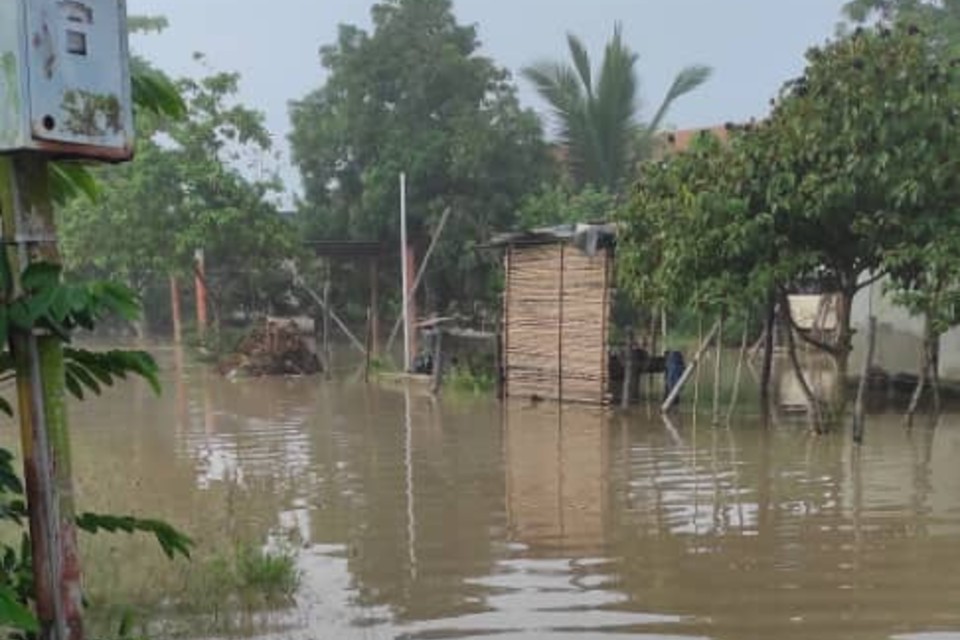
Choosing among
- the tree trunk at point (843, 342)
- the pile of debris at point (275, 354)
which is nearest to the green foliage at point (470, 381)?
the pile of debris at point (275, 354)

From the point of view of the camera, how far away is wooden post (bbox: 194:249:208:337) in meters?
24.3

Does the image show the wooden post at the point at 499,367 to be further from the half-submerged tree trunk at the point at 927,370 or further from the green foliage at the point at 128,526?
the green foliage at the point at 128,526

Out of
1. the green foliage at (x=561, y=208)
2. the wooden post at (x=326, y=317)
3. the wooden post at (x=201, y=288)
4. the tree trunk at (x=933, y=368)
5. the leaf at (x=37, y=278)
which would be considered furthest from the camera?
the wooden post at (x=201, y=288)

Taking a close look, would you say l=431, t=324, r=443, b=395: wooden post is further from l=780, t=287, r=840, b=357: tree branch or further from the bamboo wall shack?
l=780, t=287, r=840, b=357: tree branch

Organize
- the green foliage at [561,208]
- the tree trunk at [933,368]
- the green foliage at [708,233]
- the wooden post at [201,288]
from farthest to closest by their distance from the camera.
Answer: the wooden post at [201,288]
the green foliage at [561,208]
the tree trunk at [933,368]
the green foliage at [708,233]

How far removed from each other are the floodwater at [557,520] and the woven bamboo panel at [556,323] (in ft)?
3.34

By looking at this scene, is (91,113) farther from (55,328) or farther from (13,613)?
(13,613)

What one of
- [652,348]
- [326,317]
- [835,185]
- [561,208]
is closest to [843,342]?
[835,185]

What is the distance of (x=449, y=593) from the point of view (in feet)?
21.6

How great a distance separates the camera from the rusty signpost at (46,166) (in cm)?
206

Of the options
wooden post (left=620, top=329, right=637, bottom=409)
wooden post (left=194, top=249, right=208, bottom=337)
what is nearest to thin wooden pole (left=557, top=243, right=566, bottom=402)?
wooden post (left=620, top=329, right=637, bottom=409)

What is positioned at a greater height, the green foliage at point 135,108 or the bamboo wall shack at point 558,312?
the green foliage at point 135,108

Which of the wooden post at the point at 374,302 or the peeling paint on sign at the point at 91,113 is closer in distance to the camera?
the peeling paint on sign at the point at 91,113

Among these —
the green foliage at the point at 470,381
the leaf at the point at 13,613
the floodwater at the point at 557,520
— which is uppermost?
the leaf at the point at 13,613
